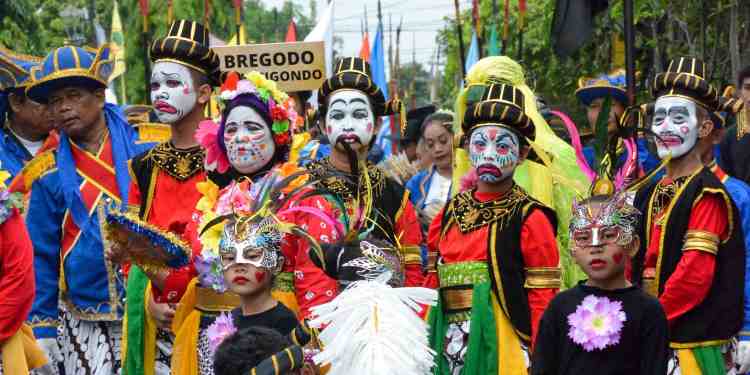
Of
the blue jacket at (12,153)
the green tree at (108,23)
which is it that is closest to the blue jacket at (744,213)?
the blue jacket at (12,153)

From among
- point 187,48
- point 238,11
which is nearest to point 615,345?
point 187,48

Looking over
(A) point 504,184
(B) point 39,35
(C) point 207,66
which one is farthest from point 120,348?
(B) point 39,35

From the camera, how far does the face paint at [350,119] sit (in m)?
7.75

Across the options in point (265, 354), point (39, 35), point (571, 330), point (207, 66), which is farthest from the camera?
point (39, 35)

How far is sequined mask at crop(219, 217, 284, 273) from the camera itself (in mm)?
6609

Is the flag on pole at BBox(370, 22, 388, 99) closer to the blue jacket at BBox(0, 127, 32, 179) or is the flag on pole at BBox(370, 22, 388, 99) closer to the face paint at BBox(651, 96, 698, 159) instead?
the blue jacket at BBox(0, 127, 32, 179)

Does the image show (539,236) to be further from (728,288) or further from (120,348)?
(120,348)

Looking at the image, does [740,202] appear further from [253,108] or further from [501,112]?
[253,108]

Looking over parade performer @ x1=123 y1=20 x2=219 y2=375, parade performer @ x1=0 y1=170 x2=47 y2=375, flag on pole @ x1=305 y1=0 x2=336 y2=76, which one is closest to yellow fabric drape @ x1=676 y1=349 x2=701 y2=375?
parade performer @ x1=123 y1=20 x2=219 y2=375

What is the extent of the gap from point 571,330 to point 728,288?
1.54 m

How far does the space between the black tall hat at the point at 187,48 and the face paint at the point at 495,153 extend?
170 centimetres

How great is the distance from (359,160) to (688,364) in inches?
79.3

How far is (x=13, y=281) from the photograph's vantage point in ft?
23.1

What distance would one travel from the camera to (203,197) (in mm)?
7559
